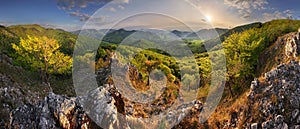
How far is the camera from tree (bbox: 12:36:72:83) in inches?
2312

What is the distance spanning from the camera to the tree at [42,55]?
58.7 m

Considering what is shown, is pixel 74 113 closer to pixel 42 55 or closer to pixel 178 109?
pixel 178 109

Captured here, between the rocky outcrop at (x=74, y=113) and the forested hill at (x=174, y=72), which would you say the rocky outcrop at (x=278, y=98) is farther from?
the rocky outcrop at (x=74, y=113)

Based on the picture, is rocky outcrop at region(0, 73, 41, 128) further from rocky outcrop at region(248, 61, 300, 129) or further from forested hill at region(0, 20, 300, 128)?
rocky outcrop at region(248, 61, 300, 129)

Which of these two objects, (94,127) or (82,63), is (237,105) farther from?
(82,63)

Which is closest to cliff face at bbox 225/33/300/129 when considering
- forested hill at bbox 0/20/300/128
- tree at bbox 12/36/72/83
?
forested hill at bbox 0/20/300/128

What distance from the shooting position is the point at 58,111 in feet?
88.5

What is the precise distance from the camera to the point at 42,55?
194ft

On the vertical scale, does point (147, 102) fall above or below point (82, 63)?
below

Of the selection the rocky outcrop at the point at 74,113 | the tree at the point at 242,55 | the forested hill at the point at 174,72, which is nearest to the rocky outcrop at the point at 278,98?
the forested hill at the point at 174,72

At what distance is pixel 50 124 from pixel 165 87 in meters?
25.3

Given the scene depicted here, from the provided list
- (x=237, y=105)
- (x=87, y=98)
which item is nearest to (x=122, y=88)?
(x=87, y=98)

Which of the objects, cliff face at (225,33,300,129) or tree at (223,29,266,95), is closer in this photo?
cliff face at (225,33,300,129)

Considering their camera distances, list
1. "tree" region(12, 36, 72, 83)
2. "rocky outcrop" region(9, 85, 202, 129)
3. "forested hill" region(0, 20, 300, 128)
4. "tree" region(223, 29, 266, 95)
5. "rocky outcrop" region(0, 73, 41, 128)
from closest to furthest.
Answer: "rocky outcrop" region(9, 85, 202, 129)
"rocky outcrop" region(0, 73, 41, 128)
"forested hill" region(0, 20, 300, 128)
"tree" region(223, 29, 266, 95)
"tree" region(12, 36, 72, 83)
